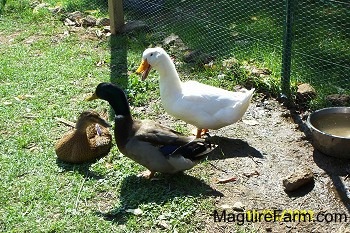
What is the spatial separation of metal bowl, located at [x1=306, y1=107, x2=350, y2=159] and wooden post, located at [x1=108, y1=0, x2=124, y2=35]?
3329 mm

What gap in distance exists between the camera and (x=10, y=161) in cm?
430

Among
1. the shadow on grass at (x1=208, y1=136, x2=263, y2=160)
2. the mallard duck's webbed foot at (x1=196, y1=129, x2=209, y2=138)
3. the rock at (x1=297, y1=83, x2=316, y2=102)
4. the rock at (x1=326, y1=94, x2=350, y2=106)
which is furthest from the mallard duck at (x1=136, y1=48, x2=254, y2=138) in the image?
the rock at (x1=326, y1=94, x2=350, y2=106)

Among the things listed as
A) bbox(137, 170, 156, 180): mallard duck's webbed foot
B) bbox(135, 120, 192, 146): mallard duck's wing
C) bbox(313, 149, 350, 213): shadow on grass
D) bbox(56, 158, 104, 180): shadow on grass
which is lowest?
bbox(56, 158, 104, 180): shadow on grass

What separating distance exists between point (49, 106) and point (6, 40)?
218cm

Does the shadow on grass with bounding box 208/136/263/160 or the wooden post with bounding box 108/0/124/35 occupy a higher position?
the wooden post with bounding box 108/0/124/35

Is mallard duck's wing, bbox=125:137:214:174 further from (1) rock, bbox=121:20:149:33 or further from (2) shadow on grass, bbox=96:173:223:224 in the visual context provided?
(1) rock, bbox=121:20:149:33

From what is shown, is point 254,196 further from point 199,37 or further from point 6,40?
point 6,40

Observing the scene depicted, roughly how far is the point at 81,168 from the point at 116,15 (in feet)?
10.2

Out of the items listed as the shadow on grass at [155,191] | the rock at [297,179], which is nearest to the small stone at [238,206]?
the shadow on grass at [155,191]

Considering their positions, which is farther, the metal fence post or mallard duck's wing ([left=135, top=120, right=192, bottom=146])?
the metal fence post

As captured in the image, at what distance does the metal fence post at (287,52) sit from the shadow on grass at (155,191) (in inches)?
65.6

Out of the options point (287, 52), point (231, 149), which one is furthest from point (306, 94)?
point (231, 149)

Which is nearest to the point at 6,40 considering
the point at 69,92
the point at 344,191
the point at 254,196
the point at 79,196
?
the point at 69,92

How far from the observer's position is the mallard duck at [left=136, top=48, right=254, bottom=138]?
14.4 ft
